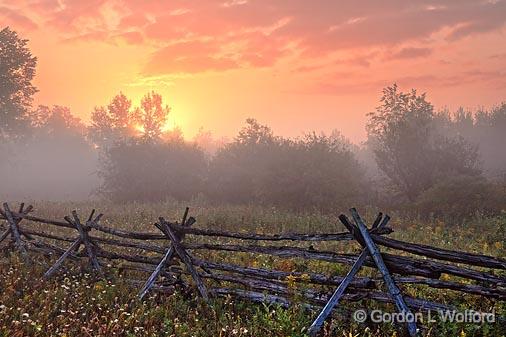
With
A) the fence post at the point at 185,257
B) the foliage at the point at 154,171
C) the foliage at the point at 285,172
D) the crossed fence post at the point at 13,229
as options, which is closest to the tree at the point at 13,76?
the foliage at the point at 154,171

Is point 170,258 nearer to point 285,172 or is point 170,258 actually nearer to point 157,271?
point 157,271

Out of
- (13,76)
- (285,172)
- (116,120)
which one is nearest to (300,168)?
(285,172)

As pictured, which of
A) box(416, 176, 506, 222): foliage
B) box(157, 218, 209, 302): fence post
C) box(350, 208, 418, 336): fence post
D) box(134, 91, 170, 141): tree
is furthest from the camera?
box(134, 91, 170, 141): tree

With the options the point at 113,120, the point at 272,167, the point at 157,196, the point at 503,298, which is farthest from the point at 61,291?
the point at 113,120

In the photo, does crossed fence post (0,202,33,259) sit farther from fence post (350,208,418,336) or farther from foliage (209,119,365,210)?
foliage (209,119,365,210)

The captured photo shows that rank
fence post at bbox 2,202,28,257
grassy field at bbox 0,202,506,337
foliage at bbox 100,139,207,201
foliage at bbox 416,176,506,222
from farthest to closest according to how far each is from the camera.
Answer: foliage at bbox 100,139,207,201
foliage at bbox 416,176,506,222
fence post at bbox 2,202,28,257
grassy field at bbox 0,202,506,337

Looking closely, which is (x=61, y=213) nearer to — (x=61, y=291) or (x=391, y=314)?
(x=61, y=291)

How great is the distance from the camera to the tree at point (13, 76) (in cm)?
3706

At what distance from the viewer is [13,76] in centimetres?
3822

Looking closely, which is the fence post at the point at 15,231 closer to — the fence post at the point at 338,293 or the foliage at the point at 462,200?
the fence post at the point at 338,293

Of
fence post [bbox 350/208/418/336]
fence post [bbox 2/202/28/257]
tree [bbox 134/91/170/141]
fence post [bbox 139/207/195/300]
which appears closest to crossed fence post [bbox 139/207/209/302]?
fence post [bbox 139/207/195/300]

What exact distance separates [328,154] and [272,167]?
394 cm

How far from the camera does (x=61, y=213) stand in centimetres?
2266

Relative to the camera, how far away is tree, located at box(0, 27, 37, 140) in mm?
37062
